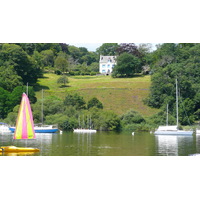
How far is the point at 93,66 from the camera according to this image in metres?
150

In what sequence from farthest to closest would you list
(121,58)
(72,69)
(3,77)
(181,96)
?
1. (72,69)
2. (121,58)
3. (3,77)
4. (181,96)

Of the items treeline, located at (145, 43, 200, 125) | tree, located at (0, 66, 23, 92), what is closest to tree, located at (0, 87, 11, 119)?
tree, located at (0, 66, 23, 92)

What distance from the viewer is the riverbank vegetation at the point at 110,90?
253 feet

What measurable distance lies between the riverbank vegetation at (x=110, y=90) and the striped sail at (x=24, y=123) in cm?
3598

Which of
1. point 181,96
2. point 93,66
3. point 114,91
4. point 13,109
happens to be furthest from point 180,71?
point 93,66

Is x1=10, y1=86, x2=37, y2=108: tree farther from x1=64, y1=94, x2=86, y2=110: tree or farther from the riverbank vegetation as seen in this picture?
x1=64, y1=94, x2=86, y2=110: tree

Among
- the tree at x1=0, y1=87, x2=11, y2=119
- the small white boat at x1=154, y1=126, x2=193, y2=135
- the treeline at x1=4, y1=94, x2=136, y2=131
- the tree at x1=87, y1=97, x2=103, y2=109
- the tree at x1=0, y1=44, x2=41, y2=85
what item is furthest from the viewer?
the tree at x1=0, y1=44, x2=41, y2=85

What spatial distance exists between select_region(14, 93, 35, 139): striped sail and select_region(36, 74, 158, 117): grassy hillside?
48417 millimetres

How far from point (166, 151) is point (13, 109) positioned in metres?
45.0

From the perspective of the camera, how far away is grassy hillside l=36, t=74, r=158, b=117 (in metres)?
89.6

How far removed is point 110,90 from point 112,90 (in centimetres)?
46

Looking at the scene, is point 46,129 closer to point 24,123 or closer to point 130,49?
point 24,123

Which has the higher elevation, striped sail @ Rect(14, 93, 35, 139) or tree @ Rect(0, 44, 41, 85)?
tree @ Rect(0, 44, 41, 85)

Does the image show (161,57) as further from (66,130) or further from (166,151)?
(166,151)
